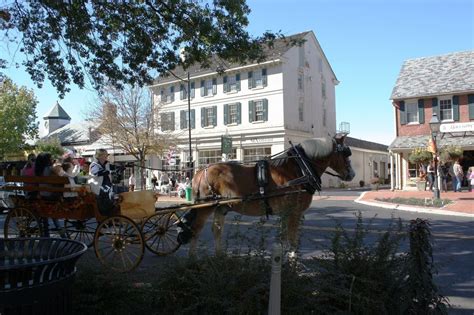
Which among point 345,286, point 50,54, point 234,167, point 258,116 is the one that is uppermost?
point 258,116

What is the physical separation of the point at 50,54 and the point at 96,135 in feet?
123

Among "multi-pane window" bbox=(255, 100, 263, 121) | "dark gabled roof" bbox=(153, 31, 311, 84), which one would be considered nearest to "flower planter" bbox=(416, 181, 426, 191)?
"dark gabled roof" bbox=(153, 31, 311, 84)

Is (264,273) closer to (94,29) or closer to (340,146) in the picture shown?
(340,146)

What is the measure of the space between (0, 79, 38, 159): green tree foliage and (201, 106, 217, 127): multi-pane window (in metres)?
19.7

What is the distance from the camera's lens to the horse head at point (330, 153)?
22.9 ft

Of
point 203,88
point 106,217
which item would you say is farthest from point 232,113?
point 106,217

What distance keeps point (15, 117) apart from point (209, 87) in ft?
68.8

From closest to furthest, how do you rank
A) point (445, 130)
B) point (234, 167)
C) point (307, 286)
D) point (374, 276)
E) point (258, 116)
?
point (307, 286), point (374, 276), point (234, 167), point (445, 130), point (258, 116)

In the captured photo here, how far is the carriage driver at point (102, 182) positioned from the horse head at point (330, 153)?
10.9 ft

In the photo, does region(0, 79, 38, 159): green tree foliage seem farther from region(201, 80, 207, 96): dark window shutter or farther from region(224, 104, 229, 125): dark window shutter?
region(224, 104, 229, 125): dark window shutter

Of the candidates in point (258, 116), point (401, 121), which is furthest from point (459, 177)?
point (258, 116)

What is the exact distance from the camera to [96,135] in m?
45.6

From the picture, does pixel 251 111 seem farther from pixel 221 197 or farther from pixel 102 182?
pixel 221 197

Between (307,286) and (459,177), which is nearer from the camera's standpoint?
(307,286)
